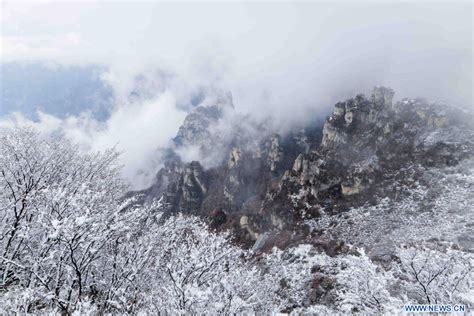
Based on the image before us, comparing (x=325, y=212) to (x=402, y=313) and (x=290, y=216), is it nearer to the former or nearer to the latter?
(x=290, y=216)

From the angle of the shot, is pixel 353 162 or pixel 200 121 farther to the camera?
pixel 200 121

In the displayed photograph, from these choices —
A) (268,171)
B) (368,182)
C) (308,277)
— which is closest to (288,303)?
(308,277)

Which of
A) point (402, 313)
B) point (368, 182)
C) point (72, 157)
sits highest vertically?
point (72, 157)

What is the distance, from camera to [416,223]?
4588cm

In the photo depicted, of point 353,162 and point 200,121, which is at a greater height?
point 200,121

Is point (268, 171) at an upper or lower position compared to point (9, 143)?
lower

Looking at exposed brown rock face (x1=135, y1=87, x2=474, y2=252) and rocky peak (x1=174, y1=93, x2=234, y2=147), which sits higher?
rocky peak (x1=174, y1=93, x2=234, y2=147)

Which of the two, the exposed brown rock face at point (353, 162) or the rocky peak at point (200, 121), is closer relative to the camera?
the exposed brown rock face at point (353, 162)

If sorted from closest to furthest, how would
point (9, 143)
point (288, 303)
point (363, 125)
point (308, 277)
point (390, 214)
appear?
point (9, 143)
point (288, 303)
point (308, 277)
point (390, 214)
point (363, 125)

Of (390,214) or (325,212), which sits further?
(325,212)

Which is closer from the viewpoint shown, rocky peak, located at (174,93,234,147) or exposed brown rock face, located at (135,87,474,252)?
exposed brown rock face, located at (135,87,474,252)

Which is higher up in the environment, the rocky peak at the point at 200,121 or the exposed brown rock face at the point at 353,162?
the rocky peak at the point at 200,121

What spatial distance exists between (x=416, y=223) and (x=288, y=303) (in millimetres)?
24101

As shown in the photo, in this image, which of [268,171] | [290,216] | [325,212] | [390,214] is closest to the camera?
[390,214]
